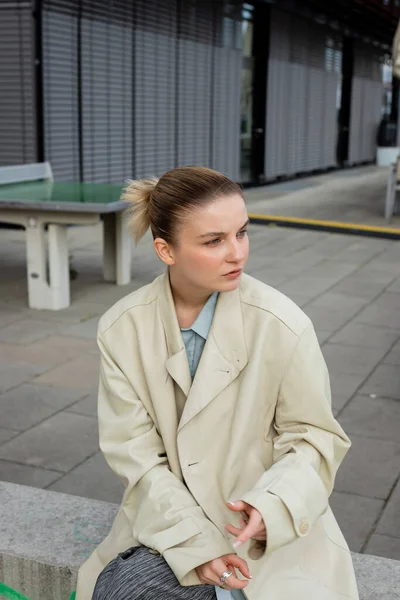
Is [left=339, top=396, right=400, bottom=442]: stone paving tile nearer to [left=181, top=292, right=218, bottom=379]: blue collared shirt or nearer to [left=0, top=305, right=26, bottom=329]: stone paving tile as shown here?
[left=181, top=292, right=218, bottom=379]: blue collared shirt

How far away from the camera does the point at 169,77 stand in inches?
487

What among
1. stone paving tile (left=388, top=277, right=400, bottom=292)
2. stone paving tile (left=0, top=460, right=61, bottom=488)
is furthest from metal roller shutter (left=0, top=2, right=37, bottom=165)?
stone paving tile (left=0, top=460, right=61, bottom=488)

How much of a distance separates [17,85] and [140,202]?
332 inches

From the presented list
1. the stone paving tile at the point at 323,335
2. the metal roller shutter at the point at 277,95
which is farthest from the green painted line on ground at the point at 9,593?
the metal roller shutter at the point at 277,95

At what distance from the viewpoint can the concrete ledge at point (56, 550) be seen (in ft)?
7.90

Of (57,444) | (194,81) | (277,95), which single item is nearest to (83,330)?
(57,444)

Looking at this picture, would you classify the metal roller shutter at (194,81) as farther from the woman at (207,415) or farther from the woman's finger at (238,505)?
the woman's finger at (238,505)

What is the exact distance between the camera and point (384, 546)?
3.02 m

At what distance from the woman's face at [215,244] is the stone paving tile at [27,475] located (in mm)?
1913

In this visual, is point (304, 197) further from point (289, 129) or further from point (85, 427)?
point (85, 427)

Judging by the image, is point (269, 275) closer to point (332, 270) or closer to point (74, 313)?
point (332, 270)

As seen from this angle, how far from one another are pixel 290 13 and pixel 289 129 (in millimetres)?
2241

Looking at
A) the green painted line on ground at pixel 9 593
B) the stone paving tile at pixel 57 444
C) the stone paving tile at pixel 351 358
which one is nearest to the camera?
the green painted line on ground at pixel 9 593

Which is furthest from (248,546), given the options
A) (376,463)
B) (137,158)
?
(137,158)
